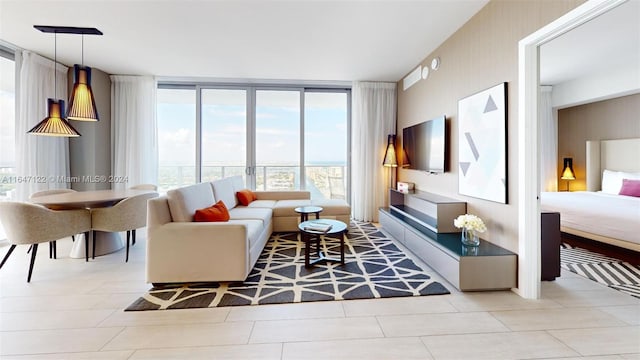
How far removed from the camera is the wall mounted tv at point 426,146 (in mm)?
3611

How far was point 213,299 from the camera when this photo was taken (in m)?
2.27

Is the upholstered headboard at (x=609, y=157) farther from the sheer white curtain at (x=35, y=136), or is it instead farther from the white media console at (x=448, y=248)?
the sheer white curtain at (x=35, y=136)

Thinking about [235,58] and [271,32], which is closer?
[271,32]

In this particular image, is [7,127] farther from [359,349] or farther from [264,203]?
[359,349]

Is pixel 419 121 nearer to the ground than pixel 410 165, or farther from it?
farther from it

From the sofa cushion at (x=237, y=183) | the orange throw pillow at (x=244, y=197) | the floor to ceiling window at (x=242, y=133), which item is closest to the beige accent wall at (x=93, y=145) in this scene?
the floor to ceiling window at (x=242, y=133)

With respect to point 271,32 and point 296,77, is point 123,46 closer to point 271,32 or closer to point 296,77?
point 271,32

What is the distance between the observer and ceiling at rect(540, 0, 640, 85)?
2.95 meters

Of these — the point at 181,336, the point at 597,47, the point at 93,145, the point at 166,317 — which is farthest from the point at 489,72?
the point at 93,145

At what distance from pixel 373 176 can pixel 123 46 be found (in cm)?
449

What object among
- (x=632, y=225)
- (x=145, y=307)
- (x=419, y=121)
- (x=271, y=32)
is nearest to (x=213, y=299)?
(x=145, y=307)

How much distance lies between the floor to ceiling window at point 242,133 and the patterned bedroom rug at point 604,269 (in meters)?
3.79

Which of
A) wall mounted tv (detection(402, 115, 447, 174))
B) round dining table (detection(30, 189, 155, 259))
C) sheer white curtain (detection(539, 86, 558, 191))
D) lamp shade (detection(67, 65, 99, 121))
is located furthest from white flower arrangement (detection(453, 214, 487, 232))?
sheer white curtain (detection(539, 86, 558, 191))

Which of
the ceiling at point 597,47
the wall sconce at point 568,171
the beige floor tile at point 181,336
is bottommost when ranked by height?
the beige floor tile at point 181,336
